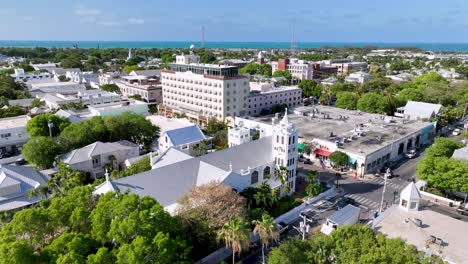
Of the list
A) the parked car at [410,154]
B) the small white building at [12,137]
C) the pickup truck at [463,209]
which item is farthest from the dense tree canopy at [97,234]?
the parked car at [410,154]

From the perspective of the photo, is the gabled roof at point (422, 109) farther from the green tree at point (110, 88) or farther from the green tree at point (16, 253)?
the green tree at point (110, 88)

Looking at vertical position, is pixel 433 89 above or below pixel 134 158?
above

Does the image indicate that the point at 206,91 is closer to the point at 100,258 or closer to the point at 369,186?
the point at 369,186

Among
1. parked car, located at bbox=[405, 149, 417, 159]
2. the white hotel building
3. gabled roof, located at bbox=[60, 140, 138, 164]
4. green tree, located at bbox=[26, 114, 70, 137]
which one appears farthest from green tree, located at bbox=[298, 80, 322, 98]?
green tree, located at bbox=[26, 114, 70, 137]

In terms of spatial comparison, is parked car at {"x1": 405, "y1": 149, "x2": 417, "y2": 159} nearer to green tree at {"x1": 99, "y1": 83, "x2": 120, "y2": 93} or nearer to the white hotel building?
the white hotel building

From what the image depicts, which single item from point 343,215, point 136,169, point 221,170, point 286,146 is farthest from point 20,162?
point 343,215

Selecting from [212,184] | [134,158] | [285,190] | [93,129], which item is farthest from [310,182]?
[93,129]

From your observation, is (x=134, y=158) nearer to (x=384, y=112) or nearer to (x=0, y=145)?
(x=0, y=145)
